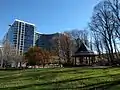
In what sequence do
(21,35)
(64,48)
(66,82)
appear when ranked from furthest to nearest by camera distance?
1. (21,35)
2. (64,48)
3. (66,82)

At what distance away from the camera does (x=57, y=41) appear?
77.6 metres

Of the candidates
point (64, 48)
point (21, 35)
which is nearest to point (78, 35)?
point (64, 48)

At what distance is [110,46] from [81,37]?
2597 cm

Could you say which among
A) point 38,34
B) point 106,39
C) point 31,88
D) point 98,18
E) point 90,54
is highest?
point 38,34

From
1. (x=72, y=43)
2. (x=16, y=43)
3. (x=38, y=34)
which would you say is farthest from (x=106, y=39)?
(x=38, y=34)

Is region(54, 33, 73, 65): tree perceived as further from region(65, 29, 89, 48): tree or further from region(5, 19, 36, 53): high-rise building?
region(5, 19, 36, 53): high-rise building

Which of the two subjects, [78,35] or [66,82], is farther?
[78,35]

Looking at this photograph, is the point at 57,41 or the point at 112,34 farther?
the point at 57,41

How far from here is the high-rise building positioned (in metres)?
129

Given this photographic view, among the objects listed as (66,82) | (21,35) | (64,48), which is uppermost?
(21,35)

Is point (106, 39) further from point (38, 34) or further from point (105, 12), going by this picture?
point (38, 34)

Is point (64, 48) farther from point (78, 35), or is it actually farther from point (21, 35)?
point (21, 35)

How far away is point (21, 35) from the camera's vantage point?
437 feet

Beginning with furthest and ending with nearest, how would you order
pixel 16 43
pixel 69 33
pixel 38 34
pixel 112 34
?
pixel 38 34, pixel 16 43, pixel 69 33, pixel 112 34
